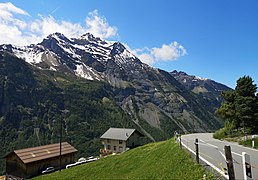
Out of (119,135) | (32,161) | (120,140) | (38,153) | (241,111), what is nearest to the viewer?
(241,111)

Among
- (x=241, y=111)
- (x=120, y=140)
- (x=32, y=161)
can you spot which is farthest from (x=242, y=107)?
(x=32, y=161)

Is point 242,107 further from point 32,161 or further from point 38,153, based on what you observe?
point 38,153

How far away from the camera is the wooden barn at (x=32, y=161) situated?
171 ft

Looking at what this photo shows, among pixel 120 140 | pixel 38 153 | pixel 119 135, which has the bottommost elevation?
pixel 38 153

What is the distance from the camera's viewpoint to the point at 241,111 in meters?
40.5

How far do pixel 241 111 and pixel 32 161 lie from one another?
42497 millimetres

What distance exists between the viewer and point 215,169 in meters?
14.5

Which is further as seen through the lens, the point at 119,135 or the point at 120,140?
the point at 119,135

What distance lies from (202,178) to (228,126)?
34.0 meters

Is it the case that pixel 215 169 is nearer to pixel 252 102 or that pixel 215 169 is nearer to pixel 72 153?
Answer: pixel 252 102

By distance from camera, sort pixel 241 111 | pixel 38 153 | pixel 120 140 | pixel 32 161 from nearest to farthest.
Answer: pixel 241 111, pixel 32 161, pixel 38 153, pixel 120 140

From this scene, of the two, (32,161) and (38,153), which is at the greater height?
(38,153)

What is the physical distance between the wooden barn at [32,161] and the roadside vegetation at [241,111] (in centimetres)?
3629

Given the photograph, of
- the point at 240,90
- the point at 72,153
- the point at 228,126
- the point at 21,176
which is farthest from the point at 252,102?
the point at 21,176
